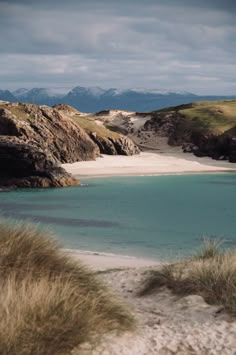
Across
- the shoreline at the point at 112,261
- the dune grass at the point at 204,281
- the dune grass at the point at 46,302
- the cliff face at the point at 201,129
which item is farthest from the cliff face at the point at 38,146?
the dune grass at the point at 46,302

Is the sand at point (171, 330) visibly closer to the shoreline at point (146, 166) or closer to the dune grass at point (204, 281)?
the dune grass at point (204, 281)

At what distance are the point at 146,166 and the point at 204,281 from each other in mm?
48132

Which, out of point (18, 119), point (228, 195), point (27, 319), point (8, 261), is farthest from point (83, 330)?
point (18, 119)

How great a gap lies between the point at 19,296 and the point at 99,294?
1483 mm

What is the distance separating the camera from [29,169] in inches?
1698

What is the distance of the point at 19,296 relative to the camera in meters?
6.78

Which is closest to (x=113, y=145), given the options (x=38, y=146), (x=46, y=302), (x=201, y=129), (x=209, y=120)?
(x=201, y=129)

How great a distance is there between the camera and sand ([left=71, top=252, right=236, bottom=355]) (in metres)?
7.02

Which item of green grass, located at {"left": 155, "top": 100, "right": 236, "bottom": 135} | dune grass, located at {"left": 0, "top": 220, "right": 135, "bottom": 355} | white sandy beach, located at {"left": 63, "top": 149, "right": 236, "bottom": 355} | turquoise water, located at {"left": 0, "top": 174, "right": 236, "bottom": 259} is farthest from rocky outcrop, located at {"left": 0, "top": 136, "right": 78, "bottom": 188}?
dune grass, located at {"left": 0, "top": 220, "right": 135, "bottom": 355}

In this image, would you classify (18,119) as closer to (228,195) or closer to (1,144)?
(1,144)

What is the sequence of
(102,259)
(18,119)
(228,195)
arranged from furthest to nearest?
(18,119) → (228,195) → (102,259)

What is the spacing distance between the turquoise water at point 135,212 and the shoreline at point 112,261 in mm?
1117

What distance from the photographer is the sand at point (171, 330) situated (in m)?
7.02

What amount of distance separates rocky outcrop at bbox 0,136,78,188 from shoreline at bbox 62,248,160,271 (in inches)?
998
